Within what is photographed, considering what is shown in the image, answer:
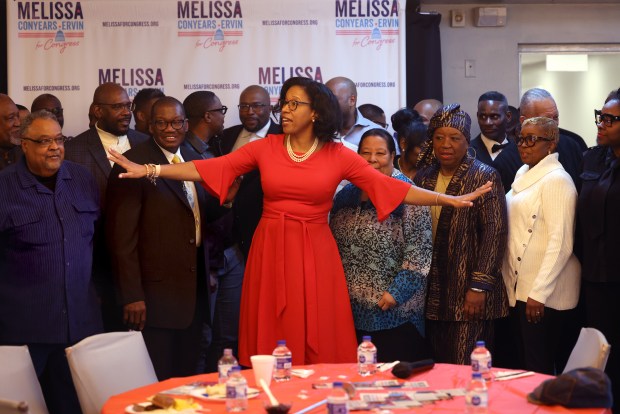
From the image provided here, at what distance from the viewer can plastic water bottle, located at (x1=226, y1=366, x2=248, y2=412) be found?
329cm

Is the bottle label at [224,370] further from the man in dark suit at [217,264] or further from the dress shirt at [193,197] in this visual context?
the man in dark suit at [217,264]

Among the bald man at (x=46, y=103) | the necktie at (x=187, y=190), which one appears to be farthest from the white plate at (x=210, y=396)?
the bald man at (x=46, y=103)

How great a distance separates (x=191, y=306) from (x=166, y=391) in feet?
5.37

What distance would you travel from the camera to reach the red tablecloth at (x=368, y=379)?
3324 millimetres

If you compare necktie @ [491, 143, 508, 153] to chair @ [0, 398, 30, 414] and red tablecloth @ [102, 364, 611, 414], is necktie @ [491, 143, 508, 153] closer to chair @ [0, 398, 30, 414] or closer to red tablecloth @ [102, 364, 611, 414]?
red tablecloth @ [102, 364, 611, 414]

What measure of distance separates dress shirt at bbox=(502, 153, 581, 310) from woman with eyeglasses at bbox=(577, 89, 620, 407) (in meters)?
0.09

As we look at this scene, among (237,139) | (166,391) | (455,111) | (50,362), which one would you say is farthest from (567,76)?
(166,391)

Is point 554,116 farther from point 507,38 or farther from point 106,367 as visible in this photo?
point 106,367

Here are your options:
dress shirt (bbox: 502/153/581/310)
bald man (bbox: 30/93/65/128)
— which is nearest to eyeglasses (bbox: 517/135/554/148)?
dress shirt (bbox: 502/153/581/310)

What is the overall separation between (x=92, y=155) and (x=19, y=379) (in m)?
2.24

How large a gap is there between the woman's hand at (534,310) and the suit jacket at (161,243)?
1.84m

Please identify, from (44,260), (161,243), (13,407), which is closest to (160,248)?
(161,243)

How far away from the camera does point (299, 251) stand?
16.1ft

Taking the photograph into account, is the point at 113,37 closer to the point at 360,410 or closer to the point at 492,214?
the point at 492,214
